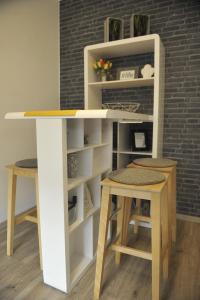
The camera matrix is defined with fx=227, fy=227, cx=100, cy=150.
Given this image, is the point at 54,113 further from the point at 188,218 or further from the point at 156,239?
the point at 188,218

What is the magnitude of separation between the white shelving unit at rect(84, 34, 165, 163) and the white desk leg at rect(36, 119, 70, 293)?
0.98 metres

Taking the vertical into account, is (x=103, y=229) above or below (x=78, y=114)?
below

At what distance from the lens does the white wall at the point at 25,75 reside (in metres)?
2.34

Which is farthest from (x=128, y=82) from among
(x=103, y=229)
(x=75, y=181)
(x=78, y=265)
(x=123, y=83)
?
(x=78, y=265)

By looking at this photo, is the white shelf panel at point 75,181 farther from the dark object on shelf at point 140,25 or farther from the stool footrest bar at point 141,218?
the dark object on shelf at point 140,25

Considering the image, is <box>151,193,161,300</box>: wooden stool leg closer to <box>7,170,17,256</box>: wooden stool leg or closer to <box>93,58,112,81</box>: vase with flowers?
<box>7,170,17,256</box>: wooden stool leg

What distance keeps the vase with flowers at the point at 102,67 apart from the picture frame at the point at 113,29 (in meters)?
0.24

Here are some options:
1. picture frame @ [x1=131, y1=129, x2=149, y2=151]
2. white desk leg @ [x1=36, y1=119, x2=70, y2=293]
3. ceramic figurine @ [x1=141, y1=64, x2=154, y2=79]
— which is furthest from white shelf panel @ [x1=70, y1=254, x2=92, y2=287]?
ceramic figurine @ [x1=141, y1=64, x2=154, y2=79]

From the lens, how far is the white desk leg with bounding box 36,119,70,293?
1.32m

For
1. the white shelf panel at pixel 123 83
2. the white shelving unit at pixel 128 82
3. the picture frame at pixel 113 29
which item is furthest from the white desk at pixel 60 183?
the picture frame at pixel 113 29

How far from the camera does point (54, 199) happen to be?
4.54 feet

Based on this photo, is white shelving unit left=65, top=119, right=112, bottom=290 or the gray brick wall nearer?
white shelving unit left=65, top=119, right=112, bottom=290

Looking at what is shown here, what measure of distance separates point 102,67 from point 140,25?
23.1 inches

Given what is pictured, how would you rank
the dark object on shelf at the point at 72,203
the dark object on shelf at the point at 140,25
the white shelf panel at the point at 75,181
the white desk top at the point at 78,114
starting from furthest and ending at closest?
1. the dark object on shelf at the point at 140,25
2. the dark object on shelf at the point at 72,203
3. the white shelf panel at the point at 75,181
4. the white desk top at the point at 78,114
